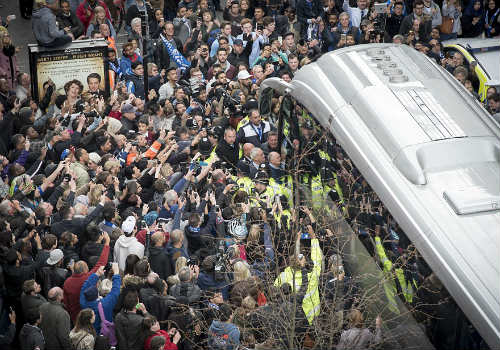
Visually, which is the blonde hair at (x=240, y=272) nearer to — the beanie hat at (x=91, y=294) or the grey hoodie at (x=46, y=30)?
the beanie hat at (x=91, y=294)

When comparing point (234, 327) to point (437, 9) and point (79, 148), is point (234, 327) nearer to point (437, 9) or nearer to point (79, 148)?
point (79, 148)

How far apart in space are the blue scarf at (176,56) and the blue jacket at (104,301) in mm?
8283

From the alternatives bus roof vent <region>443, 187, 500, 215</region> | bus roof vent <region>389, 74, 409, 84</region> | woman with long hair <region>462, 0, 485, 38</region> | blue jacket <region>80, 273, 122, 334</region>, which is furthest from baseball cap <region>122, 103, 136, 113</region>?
woman with long hair <region>462, 0, 485, 38</region>

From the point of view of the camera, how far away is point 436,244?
26.6ft

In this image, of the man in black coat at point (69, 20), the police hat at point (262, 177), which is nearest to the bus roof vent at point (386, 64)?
the police hat at point (262, 177)

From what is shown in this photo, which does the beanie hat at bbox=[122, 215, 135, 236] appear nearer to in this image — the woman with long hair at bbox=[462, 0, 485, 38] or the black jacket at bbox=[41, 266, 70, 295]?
the black jacket at bbox=[41, 266, 70, 295]

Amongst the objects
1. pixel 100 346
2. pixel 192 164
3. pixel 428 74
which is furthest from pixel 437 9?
pixel 100 346

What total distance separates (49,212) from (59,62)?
18.0 ft

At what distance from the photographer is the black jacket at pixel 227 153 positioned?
1324 cm

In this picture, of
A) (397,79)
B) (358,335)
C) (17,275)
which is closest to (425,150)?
(397,79)

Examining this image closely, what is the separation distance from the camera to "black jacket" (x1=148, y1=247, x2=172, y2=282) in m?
10.1

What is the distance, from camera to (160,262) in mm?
10141

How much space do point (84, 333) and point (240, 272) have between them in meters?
2.09

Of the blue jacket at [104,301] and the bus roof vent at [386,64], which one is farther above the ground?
the bus roof vent at [386,64]
